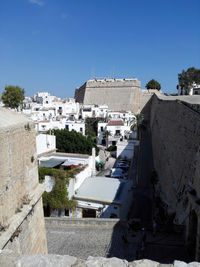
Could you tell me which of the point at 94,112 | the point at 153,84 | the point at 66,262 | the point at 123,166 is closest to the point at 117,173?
the point at 123,166

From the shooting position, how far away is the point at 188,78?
32625 mm

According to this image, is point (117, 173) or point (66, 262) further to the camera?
point (117, 173)

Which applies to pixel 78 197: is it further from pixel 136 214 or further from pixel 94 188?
pixel 136 214

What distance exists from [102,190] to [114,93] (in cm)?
3621

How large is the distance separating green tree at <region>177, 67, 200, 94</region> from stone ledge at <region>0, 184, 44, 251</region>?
32475mm

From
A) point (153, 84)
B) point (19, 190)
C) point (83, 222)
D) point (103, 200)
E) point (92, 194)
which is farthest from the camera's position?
point (153, 84)

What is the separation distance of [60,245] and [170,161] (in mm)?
6062

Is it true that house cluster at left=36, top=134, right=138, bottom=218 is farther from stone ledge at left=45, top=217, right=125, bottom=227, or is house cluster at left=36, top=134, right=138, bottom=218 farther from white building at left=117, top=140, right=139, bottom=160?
white building at left=117, top=140, right=139, bottom=160

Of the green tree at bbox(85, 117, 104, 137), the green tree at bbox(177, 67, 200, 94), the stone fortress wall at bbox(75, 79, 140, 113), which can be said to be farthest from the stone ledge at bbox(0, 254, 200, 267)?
the stone fortress wall at bbox(75, 79, 140, 113)

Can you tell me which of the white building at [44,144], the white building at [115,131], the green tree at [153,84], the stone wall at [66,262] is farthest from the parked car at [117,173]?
the green tree at [153,84]

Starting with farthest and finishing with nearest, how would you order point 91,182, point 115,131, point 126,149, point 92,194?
point 115,131, point 126,149, point 91,182, point 92,194

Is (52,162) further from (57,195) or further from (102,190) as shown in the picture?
(102,190)

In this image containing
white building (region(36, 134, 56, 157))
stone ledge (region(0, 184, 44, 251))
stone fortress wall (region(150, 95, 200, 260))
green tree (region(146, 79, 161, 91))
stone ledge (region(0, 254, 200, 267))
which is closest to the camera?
stone ledge (region(0, 254, 200, 267))

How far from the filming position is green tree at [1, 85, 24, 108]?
1298 inches
